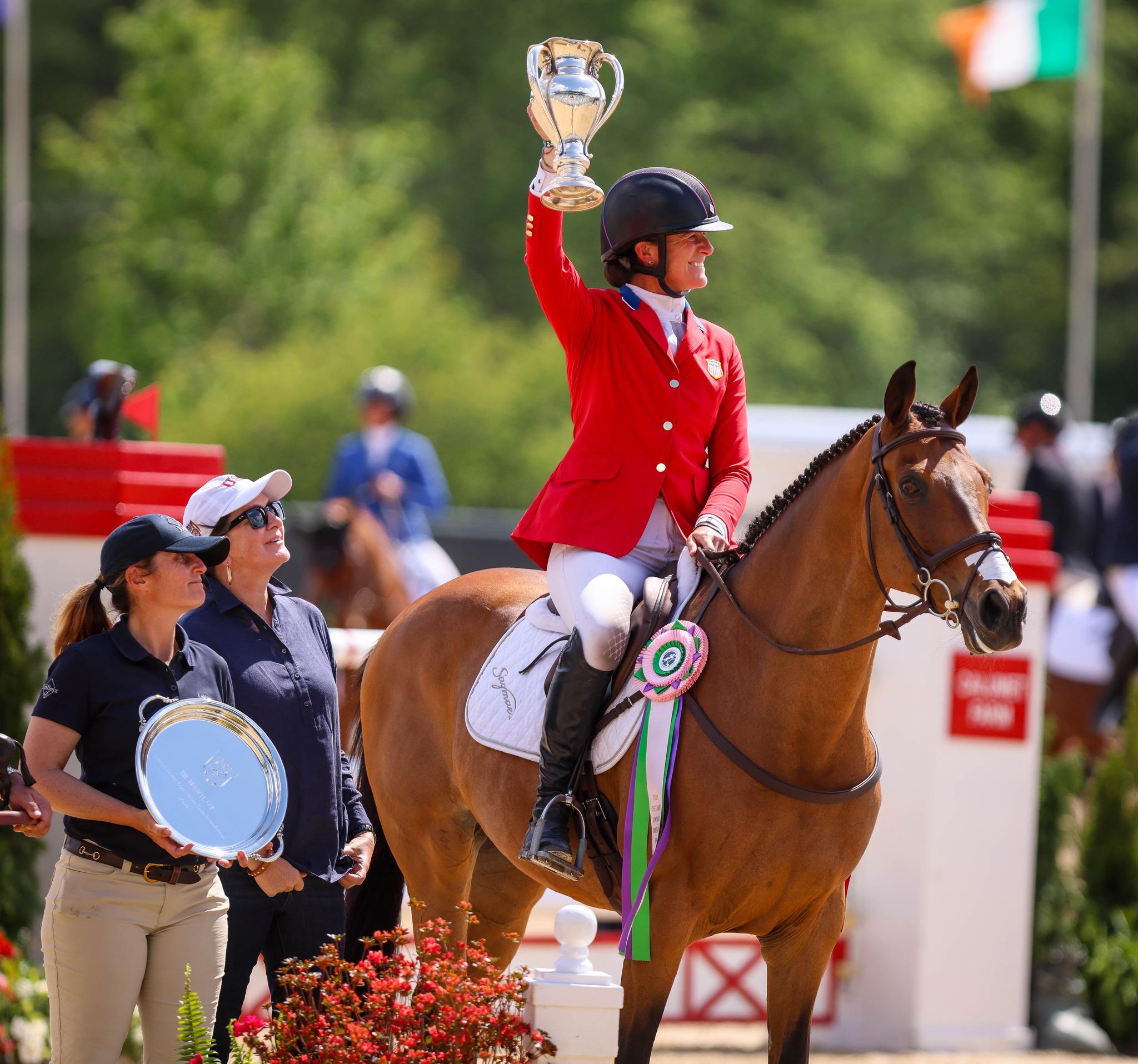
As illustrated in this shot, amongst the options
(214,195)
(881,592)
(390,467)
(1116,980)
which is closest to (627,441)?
(881,592)

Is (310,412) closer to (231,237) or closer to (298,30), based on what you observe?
(231,237)

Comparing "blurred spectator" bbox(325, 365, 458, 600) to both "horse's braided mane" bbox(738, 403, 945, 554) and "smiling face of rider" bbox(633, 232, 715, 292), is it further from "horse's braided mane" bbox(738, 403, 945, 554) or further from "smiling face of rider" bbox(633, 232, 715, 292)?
"horse's braided mane" bbox(738, 403, 945, 554)

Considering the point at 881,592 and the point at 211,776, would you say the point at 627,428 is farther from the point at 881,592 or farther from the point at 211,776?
the point at 211,776

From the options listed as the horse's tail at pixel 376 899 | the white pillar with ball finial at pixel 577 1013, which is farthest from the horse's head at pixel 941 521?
the horse's tail at pixel 376 899

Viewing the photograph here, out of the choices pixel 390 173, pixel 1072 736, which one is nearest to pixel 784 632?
pixel 1072 736

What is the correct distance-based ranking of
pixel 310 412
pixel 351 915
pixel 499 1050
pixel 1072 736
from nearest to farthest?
pixel 499 1050
pixel 351 915
pixel 1072 736
pixel 310 412

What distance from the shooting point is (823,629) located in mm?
4836

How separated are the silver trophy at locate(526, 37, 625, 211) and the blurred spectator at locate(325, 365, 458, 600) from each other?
345 inches

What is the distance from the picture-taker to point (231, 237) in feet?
80.9

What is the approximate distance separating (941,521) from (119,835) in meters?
2.23

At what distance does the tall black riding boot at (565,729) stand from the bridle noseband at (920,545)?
0.90 metres

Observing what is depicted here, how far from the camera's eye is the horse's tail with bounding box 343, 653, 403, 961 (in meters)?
5.94

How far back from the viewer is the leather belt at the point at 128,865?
421cm

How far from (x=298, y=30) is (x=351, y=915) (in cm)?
2721
